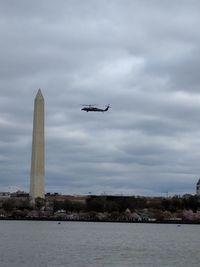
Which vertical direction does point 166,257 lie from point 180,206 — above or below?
below

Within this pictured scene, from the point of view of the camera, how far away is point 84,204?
5738 inches

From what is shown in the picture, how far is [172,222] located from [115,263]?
3822 inches

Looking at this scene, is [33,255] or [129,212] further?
[129,212]

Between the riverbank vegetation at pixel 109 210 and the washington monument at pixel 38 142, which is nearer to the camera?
the washington monument at pixel 38 142

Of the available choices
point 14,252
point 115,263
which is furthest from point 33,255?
point 115,263

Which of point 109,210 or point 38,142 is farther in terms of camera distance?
point 109,210

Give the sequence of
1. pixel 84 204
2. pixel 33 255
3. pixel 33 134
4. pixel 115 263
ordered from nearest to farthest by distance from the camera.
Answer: pixel 115 263
pixel 33 255
pixel 33 134
pixel 84 204

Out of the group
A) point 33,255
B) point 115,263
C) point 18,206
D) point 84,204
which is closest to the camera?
point 115,263

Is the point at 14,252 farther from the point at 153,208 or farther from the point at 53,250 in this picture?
the point at 153,208

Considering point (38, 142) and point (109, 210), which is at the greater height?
point (38, 142)

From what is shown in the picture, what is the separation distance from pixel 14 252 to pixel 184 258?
10135mm

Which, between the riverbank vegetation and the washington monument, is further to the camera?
the riverbank vegetation

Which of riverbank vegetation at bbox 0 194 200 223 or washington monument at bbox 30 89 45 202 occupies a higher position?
washington monument at bbox 30 89 45 202

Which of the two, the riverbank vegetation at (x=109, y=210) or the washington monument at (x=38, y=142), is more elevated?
the washington monument at (x=38, y=142)
